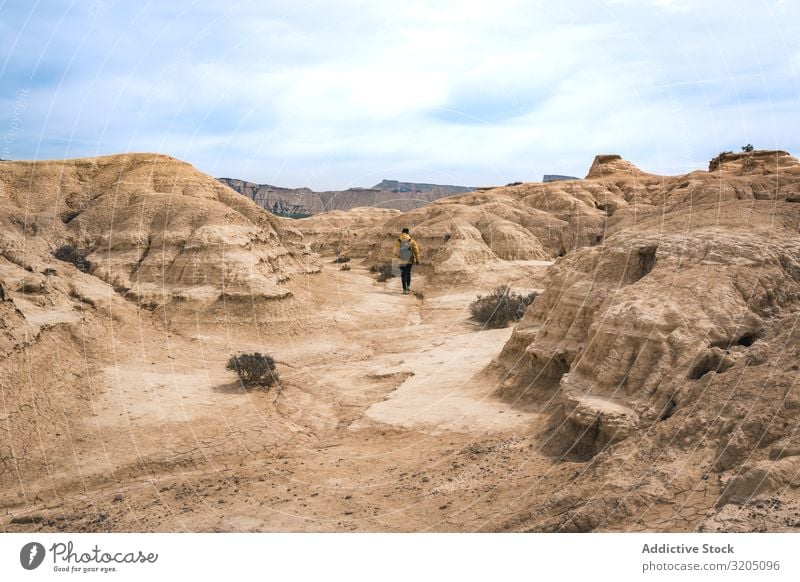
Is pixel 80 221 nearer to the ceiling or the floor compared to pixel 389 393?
nearer to the ceiling

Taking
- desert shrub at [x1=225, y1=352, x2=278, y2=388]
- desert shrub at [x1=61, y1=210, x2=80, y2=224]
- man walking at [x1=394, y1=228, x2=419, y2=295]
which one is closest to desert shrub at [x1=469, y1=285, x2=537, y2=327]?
man walking at [x1=394, y1=228, x2=419, y2=295]

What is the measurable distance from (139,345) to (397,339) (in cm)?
606

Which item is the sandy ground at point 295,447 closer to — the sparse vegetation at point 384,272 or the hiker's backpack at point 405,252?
the hiker's backpack at point 405,252

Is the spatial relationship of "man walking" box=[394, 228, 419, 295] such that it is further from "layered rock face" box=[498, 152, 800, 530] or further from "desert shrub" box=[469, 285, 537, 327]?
"layered rock face" box=[498, 152, 800, 530]

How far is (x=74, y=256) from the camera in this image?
56.7ft

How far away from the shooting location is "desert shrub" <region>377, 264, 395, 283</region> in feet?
87.5

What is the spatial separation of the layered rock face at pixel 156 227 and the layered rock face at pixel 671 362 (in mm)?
8977

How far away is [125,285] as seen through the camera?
15.9m

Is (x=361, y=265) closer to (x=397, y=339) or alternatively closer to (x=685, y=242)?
(x=397, y=339)

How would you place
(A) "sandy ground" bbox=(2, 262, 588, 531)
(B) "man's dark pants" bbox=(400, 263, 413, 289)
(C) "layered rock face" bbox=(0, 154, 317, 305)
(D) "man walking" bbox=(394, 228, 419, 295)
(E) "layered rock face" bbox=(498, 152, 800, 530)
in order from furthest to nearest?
1. (B) "man's dark pants" bbox=(400, 263, 413, 289)
2. (D) "man walking" bbox=(394, 228, 419, 295)
3. (C) "layered rock face" bbox=(0, 154, 317, 305)
4. (A) "sandy ground" bbox=(2, 262, 588, 531)
5. (E) "layered rock face" bbox=(498, 152, 800, 530)

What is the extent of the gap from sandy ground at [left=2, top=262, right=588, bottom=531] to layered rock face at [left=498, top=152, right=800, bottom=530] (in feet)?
2.46

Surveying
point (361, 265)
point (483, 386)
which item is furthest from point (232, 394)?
point (361, 265)

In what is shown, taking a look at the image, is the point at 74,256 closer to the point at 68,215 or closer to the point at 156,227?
the point at 156,227

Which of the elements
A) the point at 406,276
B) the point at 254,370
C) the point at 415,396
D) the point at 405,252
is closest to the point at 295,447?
the point at 415,396
